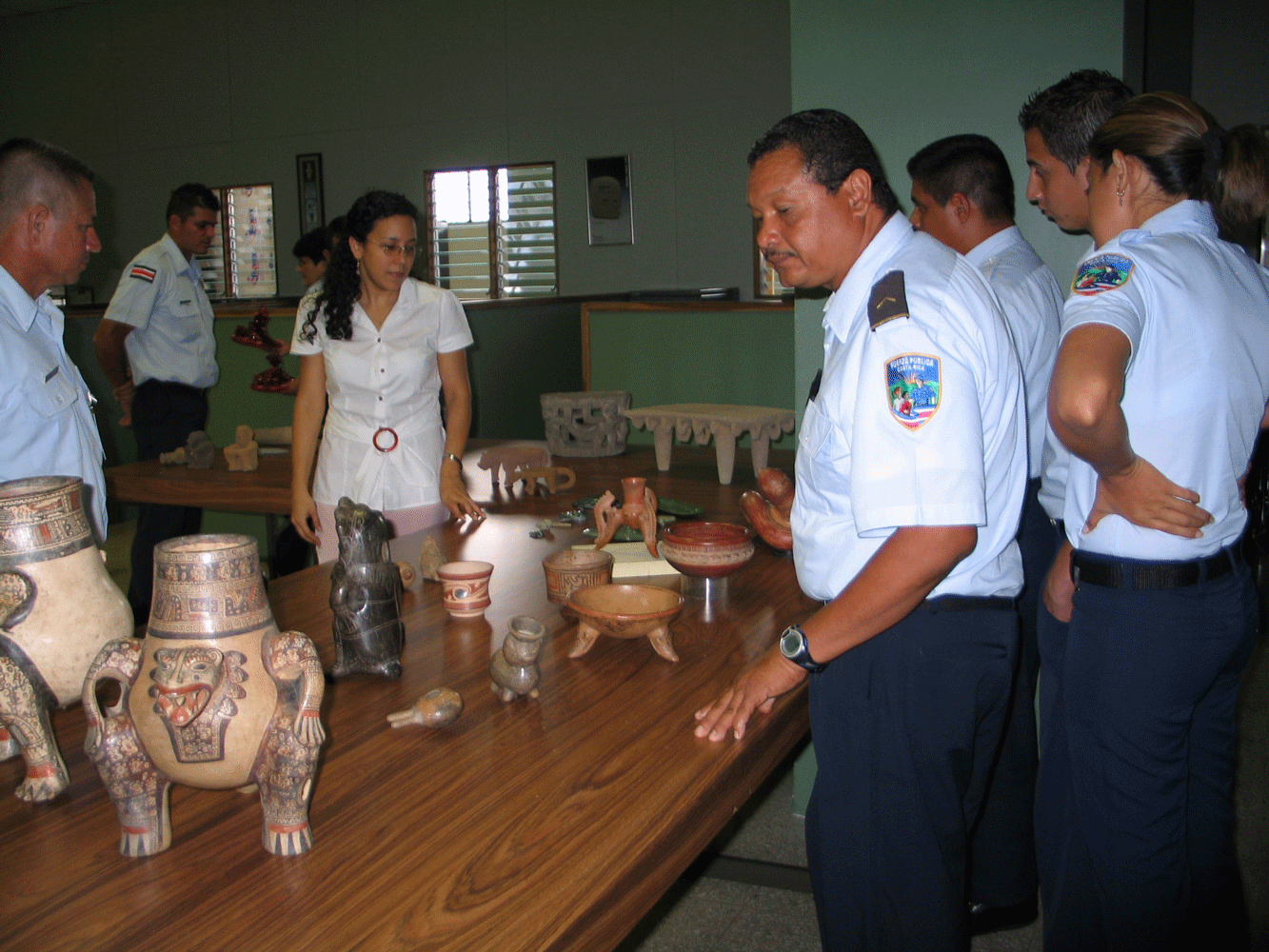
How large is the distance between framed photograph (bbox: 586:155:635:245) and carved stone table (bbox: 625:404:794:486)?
4969 millimetres

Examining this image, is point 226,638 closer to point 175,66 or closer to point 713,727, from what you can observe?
point 713,727

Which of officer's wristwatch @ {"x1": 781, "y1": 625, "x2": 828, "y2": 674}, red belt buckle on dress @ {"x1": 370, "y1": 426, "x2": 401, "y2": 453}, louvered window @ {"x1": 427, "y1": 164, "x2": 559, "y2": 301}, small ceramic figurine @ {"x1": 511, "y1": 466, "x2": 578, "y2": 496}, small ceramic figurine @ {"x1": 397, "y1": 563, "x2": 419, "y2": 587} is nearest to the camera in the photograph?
officer's wristwatch @ {"x1": 781, "y1": 625, "x2": 828, "y2": 674}

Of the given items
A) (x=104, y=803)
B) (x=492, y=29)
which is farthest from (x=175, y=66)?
(x=104, y=803)

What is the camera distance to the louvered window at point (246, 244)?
8.95m

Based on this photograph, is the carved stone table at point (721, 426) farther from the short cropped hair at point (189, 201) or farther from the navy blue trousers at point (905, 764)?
the short cropped hair at point (189, 201)

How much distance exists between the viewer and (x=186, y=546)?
0.90m

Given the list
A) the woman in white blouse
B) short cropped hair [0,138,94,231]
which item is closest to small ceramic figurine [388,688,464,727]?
the woman in white blouse

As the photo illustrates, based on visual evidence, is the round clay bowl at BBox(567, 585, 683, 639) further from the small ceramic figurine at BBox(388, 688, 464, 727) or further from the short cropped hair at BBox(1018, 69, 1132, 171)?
the short cropped hair at BBox(1018, 69, 1132, 171)

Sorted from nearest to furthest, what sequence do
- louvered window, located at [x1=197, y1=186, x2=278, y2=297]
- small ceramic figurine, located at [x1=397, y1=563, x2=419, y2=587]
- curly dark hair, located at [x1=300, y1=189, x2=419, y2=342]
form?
1. small ceramic figurine, located at [x1=397, y1=563, x2=419, y2=587]
2. curly dark hair, located at [x1=300, y1=189, x2=419, y2=342]
3. louvered window, located at [x1=197, y1=186, x2=278, y2=297]

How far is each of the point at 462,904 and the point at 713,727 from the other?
1.36 ft

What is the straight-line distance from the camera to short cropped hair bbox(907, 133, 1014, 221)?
2.12 metres

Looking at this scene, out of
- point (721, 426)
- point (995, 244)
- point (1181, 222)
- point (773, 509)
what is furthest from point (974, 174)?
point (721, 426)

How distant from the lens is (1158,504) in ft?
4.57

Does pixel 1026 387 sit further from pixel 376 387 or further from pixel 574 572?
pixel 376 387
